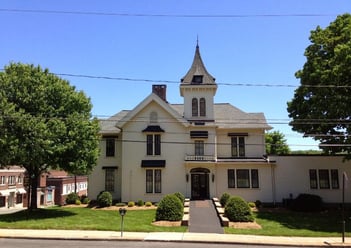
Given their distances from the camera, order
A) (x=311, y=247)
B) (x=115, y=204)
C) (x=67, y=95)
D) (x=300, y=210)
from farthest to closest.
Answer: (x=115, y=204)
(x=300, y=210)
(x=67, y=95)
(x=311, y=247)

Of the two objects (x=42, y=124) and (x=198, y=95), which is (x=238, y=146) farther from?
(x=42, y=124)

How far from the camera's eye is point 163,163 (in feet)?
107

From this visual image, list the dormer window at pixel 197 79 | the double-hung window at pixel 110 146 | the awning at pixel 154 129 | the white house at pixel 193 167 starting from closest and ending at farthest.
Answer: the white house at pixel 193 167, the awning at pixel 154 129, the double-hung window at pixel 110 146, the dormer window at pixel 197 79

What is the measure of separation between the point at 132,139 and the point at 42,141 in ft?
36.6

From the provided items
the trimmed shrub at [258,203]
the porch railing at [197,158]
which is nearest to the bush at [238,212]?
the trimmed shrub at [258,203]

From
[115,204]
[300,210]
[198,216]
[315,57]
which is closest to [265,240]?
[198,216]

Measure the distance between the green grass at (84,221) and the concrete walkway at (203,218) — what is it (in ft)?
3.67

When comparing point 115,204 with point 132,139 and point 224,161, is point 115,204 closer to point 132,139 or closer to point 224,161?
point 132,139

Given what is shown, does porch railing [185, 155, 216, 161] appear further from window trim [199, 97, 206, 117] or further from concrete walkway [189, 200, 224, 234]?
window trim [199, 97, 206, 117]

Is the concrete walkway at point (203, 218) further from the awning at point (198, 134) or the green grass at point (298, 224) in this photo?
the awning at point (198, 134)

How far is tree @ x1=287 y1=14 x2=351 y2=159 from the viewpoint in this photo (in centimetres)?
2353

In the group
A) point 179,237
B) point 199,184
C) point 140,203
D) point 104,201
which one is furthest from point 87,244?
point 199,184

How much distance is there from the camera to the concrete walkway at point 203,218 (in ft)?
66.2

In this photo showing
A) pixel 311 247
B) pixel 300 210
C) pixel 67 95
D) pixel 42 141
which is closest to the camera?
pixel 311 247
